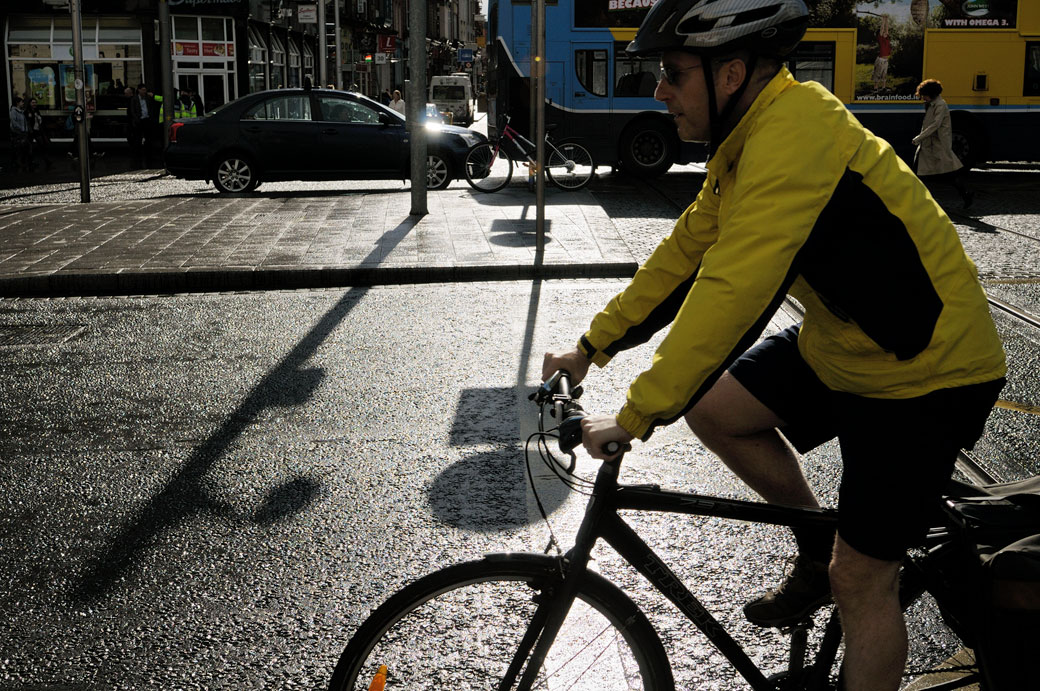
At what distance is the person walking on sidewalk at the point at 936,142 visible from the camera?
1584cm

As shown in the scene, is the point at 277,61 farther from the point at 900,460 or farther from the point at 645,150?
the point at 900,460

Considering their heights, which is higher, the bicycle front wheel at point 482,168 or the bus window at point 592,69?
the bus window at point 592,69

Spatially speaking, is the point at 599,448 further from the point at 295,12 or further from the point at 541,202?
the point at 295,12

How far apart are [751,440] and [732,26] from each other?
0.88 meters

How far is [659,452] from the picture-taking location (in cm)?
522

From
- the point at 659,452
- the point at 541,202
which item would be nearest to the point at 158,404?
the point at 659,452

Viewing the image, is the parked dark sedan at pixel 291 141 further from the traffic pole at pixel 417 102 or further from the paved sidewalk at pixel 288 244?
the traffic pole at pixel 417 102

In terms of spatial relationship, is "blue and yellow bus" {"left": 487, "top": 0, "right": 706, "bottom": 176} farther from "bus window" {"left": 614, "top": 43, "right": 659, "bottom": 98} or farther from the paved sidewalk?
the paved sidewalk

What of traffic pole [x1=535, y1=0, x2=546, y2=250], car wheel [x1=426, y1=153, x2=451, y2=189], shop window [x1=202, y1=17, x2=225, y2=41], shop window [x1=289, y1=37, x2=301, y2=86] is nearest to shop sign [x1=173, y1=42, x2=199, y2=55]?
shop window [x1=202, y1=17, x2=225, y2=41]

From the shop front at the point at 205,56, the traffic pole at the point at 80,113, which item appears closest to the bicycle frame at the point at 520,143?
the traffic pole at the point at 80,113

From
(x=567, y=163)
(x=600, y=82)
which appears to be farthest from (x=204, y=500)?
(x=600, y=82)

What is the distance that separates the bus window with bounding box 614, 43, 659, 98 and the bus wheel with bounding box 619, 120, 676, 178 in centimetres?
53

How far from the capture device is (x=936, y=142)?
630 inches

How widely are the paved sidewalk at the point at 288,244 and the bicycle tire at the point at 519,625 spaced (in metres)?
7.63
